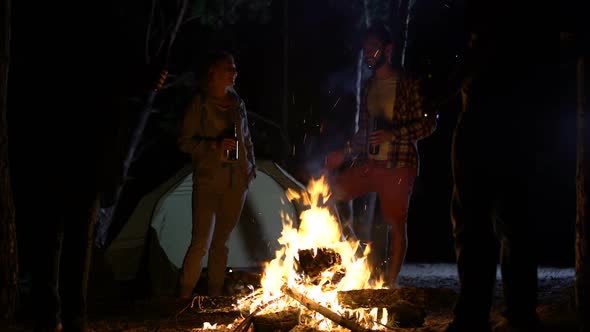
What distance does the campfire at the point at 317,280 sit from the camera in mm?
4808

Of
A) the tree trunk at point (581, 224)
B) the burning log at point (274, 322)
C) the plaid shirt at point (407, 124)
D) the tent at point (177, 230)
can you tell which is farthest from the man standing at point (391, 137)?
the tent at point (177, 230)

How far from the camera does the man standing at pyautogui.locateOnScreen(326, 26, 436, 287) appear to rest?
5719 millimetres

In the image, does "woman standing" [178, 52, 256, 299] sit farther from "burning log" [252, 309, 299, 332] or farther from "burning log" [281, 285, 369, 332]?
"burning log" [252, 309, 299, 332]

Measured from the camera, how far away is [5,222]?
552 cm

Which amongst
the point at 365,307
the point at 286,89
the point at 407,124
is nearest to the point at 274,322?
the point at 365,307

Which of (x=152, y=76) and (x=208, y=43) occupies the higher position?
(x=208, y=43)

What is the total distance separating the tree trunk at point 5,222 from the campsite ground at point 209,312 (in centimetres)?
32

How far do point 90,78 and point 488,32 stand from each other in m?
2.58

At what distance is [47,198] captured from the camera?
172 inches

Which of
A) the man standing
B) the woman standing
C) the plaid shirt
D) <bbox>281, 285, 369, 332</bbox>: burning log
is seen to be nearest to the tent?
the woman standing

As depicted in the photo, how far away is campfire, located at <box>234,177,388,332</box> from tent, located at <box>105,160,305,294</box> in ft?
7.43

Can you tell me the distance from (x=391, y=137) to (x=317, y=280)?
4.45 feet

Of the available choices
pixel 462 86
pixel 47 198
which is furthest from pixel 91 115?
pixel 462 86

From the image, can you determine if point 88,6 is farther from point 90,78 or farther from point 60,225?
point 60,225
